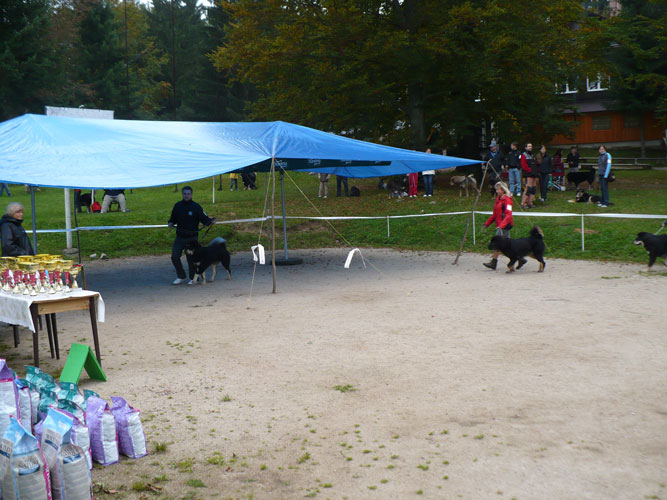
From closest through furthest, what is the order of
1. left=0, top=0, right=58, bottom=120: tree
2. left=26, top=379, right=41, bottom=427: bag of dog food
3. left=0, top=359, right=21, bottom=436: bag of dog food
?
left=0, top=359, right=21, bottom=436: bag of dog food
left=26, top=379, right=41, bottom=427: bag of dog food
left=0, top=0, right=58, bottom=120: tree

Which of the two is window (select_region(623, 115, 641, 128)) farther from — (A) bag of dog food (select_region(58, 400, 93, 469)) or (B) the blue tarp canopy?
(A) bag of dog food (select_region(58, 400, 93, 469))

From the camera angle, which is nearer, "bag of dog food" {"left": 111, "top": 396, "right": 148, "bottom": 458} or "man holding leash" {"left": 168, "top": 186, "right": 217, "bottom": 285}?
"bag of dog food" {"left": 111, "top": 396, "right": 148, "bottom": 458}

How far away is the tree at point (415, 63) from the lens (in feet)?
74.6

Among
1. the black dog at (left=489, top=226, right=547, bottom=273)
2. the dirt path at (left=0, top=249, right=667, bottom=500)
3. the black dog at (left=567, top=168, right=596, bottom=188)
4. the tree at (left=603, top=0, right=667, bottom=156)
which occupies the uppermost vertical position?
the tree at (left=603, top=0, right=667, bottom=156)

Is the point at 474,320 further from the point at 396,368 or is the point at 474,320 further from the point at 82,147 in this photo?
the point at 82,147

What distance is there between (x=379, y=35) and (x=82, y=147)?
1406 centimetres

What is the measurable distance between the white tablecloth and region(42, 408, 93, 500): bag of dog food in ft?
9.41

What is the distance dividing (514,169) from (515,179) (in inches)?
13.5

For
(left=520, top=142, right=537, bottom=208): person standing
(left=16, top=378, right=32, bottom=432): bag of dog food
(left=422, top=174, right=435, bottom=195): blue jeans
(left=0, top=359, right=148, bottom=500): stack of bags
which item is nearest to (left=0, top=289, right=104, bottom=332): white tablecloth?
(left=0, top=359, right=148, bottom=500): stack of bags

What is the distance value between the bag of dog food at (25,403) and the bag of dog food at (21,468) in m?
1.04

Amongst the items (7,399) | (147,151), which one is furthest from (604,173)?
(7,399)

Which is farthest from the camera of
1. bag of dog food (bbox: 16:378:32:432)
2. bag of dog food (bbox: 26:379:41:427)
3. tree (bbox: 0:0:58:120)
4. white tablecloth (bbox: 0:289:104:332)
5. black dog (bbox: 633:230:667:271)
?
tree (bbox: 0:0:58:120)

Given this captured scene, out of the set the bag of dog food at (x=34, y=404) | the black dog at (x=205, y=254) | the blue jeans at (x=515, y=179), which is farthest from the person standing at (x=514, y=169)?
the bag of dog food at (x=34, y=404)

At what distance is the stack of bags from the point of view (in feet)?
12.6
